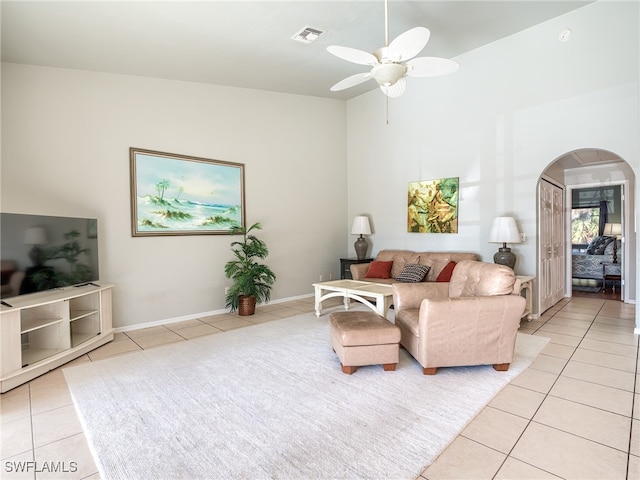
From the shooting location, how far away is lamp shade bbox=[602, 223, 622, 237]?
839 cm

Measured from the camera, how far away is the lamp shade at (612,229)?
27.5 ft

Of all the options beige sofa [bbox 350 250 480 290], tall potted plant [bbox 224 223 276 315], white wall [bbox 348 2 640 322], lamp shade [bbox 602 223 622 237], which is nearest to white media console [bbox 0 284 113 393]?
tall potted plant [bbox 224 223 276 315]

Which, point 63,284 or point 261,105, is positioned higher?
point 261,105

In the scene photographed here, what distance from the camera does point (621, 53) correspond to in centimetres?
396

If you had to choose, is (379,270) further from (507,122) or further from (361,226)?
(507,122)

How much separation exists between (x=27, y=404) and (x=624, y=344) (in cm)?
547

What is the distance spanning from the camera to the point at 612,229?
8.51 m

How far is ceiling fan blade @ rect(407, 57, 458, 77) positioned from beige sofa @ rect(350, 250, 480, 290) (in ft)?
9.43

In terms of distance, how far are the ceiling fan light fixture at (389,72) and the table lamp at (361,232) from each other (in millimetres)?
3598

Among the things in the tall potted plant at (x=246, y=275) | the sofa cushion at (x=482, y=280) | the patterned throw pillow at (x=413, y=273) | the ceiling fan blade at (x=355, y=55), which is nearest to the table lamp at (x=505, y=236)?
the patterned throw pillow at (x=413, y=273)

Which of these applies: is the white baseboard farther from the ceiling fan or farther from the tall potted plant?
the ceiling fan

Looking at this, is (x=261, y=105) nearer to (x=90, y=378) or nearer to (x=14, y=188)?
(x=14, y=188)

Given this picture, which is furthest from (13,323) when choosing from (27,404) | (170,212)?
(170,212)

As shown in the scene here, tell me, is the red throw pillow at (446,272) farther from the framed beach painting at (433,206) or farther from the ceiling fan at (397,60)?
the ceiling fan at (397,60)
